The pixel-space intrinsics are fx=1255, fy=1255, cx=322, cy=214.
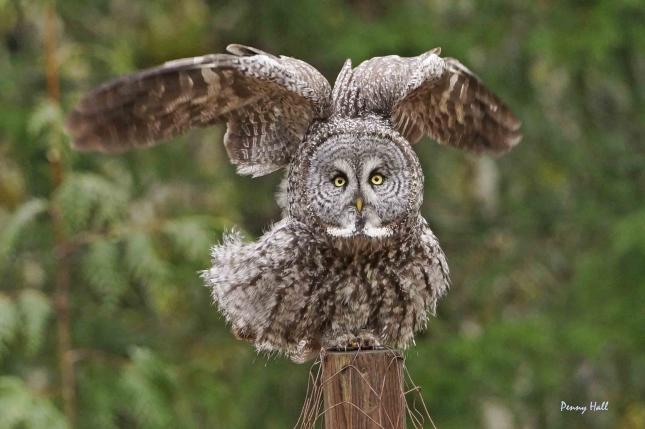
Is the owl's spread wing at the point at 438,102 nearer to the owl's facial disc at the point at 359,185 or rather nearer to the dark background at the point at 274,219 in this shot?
the owl's facial disc at the point at 359,185

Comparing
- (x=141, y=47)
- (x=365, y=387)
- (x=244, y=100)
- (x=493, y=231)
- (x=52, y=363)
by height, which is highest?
(x=141, y=47)

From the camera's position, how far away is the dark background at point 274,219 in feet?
23.3

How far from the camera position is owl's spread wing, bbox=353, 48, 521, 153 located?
456cm

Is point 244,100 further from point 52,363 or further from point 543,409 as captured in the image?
point 543,409

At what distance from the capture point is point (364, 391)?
3963 mm

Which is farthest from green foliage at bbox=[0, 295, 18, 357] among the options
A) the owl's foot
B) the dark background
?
the owl's foot

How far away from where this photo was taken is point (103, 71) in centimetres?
862

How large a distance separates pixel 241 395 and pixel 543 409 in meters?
2.51

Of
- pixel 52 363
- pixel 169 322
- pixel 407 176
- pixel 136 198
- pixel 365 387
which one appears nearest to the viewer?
pixel 365 387

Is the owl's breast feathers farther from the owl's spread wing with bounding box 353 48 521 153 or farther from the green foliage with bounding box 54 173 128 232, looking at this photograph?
the green foliage with bounding box 54 173 128 232

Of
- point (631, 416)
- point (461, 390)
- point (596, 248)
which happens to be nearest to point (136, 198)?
point (461, 390)

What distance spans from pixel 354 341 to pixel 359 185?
1.83 feet

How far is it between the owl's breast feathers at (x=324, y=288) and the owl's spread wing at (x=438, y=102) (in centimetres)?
49

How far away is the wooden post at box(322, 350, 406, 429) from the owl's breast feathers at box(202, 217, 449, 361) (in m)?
0.47
